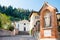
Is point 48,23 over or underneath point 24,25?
underneath

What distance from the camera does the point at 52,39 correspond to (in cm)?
1247

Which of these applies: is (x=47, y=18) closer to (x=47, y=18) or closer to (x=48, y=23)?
(x=47, y=18)

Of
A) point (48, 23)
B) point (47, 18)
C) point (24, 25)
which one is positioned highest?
point (24, 25)

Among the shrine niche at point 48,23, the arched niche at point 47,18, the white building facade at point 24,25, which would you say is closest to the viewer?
the shrine niche at point 48,23

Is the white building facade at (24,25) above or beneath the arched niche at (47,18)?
above

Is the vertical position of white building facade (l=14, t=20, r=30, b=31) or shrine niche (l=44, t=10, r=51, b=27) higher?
white building facade (l=14, t=20, r=30, b=31)

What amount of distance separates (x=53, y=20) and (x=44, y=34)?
1164mm

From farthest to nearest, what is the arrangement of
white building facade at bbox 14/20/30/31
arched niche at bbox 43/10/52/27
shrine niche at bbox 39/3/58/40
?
white building facade at bbox 14/20/30/31, arched niche at bbox 43/10/52/27, shrine niche at bbox 39/3/58/40

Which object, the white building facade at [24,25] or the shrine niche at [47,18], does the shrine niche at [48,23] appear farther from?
the white building facade at [24,25]

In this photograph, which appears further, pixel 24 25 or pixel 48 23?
pixel 24 25

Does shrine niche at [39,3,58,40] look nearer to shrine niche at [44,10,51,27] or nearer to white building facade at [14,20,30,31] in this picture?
shrine niche at [44,10,51,27]

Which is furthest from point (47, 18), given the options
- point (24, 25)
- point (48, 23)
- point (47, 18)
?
point (24, 25)

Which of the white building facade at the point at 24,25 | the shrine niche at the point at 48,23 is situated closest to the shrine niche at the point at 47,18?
the shrine niche at the point at 48,23

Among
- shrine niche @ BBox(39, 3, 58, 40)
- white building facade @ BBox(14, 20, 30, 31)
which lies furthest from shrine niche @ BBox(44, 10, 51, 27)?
white building facade @ BBox(14, 20, 30, 31)
